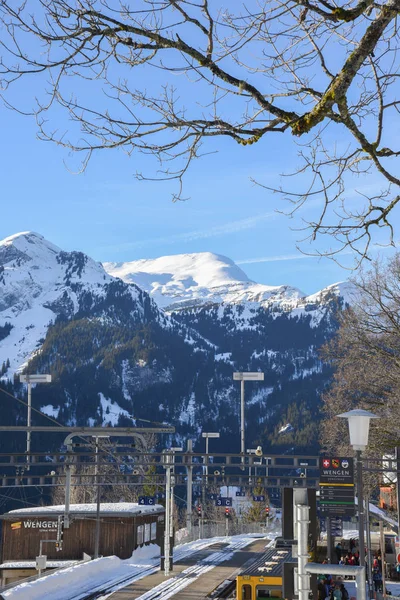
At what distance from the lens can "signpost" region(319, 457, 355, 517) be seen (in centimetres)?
1702

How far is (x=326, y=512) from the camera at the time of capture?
17234 mm

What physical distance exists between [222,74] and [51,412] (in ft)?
612

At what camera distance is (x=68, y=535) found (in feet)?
115

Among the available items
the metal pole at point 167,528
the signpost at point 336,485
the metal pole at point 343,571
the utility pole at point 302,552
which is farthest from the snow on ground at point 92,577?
the metal pole at point 343,571

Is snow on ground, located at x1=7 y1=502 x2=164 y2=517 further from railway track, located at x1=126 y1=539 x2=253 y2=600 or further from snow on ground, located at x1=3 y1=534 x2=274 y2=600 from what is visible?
railway track, located at x1=126 y1=539 x2=253 y2=600

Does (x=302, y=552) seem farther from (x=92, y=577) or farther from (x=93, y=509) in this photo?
(x=93, y=509)

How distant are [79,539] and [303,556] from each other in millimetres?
31007

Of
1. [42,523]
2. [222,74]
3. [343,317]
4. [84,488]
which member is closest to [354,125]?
[222,74]

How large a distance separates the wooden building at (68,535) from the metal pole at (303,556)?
1145 inches

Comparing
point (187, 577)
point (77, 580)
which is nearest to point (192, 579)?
point (187, 577)

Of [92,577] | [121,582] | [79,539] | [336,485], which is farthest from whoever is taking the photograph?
[79,539]

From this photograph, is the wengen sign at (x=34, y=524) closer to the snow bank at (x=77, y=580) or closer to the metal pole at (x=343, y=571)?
the snow bank at (x=77, y=580)

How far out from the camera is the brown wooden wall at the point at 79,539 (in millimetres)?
34688

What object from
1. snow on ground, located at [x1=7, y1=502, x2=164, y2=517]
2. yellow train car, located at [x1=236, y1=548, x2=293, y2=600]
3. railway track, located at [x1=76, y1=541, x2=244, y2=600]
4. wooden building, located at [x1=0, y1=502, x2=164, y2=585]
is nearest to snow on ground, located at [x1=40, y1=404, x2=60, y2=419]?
snow on ground, located at [x1=7, y1=502, x2=164, y2=517]
